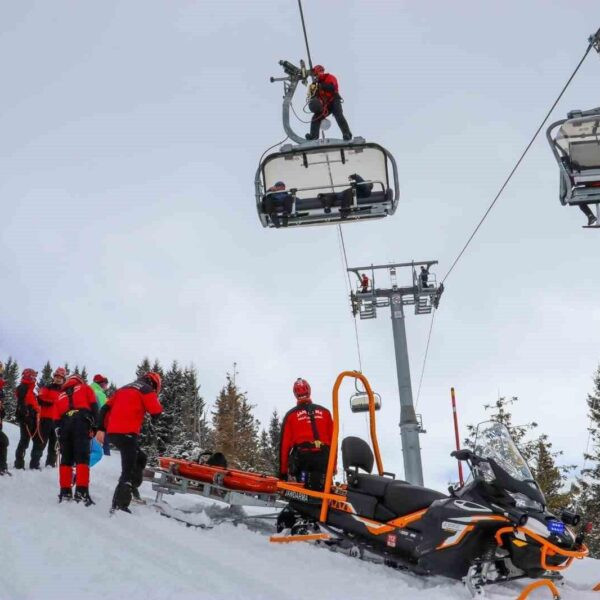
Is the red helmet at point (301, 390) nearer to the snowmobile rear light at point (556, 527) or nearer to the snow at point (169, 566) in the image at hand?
the snow at point (169, 566)

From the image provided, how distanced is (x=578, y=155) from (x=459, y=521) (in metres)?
5.32

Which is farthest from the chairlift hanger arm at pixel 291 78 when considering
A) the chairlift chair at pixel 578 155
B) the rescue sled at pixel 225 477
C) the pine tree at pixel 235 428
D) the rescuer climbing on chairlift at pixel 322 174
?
the pine tree at pixel 235 428

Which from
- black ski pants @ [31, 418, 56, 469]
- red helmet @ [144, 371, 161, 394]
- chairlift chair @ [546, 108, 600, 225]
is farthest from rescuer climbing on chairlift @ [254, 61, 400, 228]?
black ski pants @ [31, 418, 56, 469]

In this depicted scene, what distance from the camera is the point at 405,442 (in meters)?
17.1

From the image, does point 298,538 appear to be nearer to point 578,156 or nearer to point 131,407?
point 131,407

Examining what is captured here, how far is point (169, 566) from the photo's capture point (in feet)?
13.9

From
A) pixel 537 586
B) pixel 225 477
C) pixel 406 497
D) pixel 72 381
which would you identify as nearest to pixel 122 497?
pixel 225 477

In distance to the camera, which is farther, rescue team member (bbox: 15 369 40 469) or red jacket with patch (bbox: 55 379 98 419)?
rescue team member (bbox: 15 369 40 469)

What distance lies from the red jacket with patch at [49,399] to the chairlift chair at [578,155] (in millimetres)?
8360

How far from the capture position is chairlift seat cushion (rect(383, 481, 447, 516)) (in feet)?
16.1

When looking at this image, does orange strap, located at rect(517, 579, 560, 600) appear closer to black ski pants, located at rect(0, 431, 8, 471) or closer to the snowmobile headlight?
the snowmobile headlight

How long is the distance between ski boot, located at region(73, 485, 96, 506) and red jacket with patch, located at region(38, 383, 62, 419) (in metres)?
3.49

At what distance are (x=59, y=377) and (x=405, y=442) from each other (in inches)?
408

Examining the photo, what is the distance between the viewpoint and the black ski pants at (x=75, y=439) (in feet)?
23.4
